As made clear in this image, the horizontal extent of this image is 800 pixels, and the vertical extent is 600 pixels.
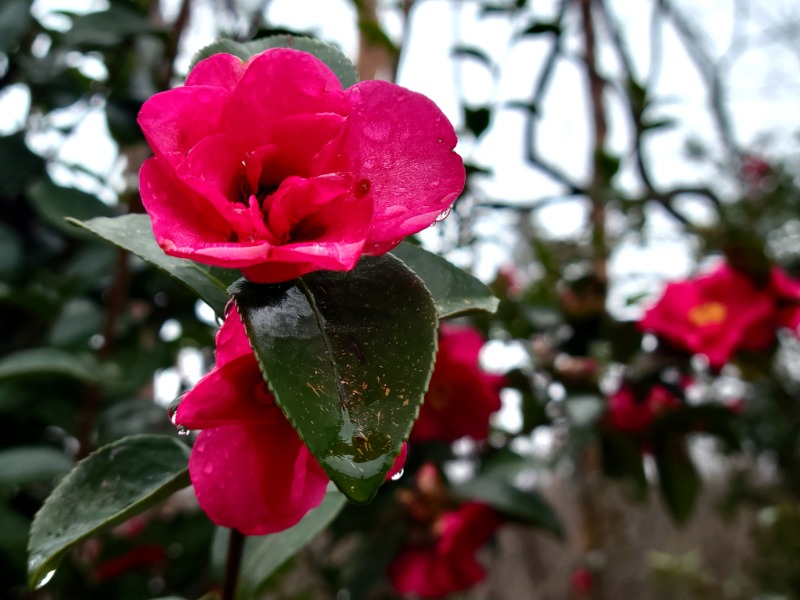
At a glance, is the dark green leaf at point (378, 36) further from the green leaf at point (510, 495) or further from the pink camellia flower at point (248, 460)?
the pink camellia flower at point (248, 460)

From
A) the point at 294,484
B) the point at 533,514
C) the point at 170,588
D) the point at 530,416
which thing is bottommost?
the point at 170,588

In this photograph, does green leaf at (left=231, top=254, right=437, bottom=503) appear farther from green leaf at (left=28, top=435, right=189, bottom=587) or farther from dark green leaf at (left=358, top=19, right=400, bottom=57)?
dark green leaf at (left=358, top=19, right=400, bottom=57)

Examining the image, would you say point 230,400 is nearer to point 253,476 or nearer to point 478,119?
point 253,476

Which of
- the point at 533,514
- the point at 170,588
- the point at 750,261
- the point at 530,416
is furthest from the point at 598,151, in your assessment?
the point at 170,588

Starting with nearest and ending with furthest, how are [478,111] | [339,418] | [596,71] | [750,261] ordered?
[339,418], [478,111], [750,261], [596,71]

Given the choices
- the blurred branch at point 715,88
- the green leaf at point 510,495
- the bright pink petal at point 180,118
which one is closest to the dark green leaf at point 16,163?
the green leaf at point 510,495

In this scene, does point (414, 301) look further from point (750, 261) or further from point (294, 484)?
point (750, 261)
